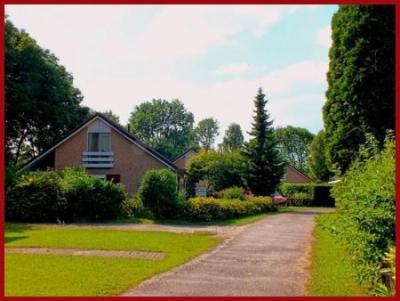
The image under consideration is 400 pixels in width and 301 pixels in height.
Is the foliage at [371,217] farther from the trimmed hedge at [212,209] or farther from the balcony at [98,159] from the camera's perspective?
the balcony at [98,159]

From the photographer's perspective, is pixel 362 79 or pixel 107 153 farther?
pixel 107 153

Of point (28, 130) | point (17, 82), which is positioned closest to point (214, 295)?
point (17, 82)

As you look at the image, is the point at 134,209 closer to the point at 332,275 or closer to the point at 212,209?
the point at 212,209

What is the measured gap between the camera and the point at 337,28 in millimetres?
31125

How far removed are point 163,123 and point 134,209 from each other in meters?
91.3

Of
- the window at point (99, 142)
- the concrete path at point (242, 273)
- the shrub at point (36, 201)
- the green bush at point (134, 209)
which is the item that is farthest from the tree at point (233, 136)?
the concrete path at point (242, 273)

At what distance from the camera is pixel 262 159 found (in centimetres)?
4403

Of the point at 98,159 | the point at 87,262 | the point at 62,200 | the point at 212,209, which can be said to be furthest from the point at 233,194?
the point at 87,262

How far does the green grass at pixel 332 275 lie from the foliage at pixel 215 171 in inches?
1106

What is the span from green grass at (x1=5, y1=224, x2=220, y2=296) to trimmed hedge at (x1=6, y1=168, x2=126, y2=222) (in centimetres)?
494

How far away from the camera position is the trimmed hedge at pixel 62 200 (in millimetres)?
26234

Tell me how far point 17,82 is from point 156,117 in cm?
7334

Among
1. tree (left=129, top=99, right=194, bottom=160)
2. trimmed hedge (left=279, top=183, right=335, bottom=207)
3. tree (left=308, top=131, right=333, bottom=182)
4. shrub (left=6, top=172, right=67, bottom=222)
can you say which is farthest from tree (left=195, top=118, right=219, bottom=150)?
shrub (left=6, top=172, right=67, bottom=222)

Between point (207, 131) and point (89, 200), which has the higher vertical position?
point (207, 131)
